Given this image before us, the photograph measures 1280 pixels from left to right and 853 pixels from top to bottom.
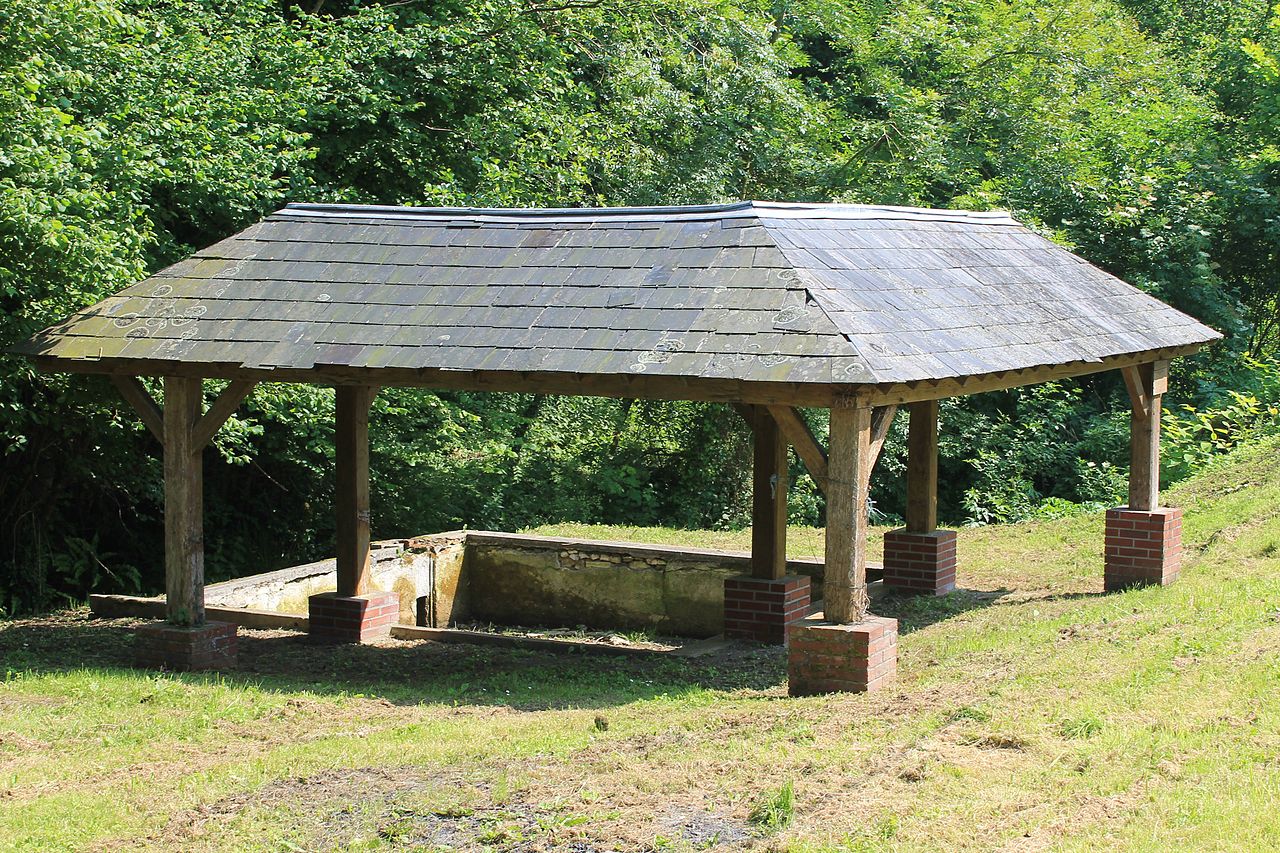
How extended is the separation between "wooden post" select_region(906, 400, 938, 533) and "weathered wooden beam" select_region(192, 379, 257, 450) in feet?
18.7

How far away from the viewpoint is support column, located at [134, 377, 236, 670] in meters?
9.14

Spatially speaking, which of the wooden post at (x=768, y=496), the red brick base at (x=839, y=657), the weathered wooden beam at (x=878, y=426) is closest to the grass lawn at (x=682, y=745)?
the red brick base at (x=839, y=657)

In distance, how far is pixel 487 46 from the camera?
16.6 m

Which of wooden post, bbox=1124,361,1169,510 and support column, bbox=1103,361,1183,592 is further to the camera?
wooden post, bbox=1124,361,1169,510

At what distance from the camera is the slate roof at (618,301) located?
25.2ft

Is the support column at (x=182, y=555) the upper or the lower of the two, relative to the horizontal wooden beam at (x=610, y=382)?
lower

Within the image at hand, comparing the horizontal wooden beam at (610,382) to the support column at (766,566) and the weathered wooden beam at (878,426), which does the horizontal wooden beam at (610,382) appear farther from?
the support column at (766,566)

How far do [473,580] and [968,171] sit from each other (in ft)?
35.5

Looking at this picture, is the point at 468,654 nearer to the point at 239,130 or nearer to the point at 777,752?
the point at 777,752

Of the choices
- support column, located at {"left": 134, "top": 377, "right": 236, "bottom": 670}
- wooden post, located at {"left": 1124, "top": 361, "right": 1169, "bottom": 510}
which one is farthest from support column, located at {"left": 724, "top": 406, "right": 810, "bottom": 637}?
support column, located at {"left": 134, "top": 377, "right": 236, "bottom": 670}

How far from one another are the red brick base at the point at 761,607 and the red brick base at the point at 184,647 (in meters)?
3.66

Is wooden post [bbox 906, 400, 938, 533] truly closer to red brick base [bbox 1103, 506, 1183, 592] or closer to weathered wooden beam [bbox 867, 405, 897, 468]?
red brick base [bbox 1103, 506, 1183, 592]

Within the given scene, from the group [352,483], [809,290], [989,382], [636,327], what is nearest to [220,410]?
[352,483]

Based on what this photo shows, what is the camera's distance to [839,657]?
7.71 metres
